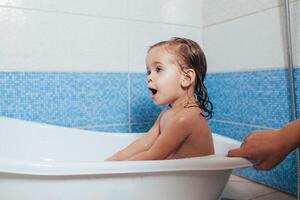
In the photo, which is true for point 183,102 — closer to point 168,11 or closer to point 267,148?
point 267,148

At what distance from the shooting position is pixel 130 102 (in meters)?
1.40

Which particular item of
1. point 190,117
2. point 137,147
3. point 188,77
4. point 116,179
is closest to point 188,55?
point 188,77

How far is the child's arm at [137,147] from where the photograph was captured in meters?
1.08

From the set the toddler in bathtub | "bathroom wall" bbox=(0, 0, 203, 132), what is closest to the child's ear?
the toddler in bathtub

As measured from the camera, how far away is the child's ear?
0.98 metres

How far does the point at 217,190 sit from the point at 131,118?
687 mm

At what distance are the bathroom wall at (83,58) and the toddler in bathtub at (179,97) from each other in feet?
1.18

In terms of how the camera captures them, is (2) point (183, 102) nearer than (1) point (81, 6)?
Yes

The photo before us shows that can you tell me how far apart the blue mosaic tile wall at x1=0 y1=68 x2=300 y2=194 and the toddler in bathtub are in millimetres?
308

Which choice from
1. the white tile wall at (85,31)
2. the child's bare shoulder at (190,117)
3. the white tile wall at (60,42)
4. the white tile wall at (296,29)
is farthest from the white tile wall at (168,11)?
the child's bare shoulder at (190,117)

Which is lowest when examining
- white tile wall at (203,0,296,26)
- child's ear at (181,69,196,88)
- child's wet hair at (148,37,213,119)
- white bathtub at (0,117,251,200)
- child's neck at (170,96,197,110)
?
white bathtub at (0,117,251,200)

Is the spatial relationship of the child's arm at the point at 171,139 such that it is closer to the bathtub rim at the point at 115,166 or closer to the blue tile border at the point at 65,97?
the bathtub rim at the point at 115,166

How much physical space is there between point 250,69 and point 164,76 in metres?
0.47

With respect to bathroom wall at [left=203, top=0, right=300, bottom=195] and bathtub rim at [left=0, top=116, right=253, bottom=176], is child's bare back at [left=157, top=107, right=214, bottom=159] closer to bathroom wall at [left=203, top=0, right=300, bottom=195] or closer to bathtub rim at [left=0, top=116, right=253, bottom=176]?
bathtub rim at [left=0, top=116, right=253, bottom=176]
